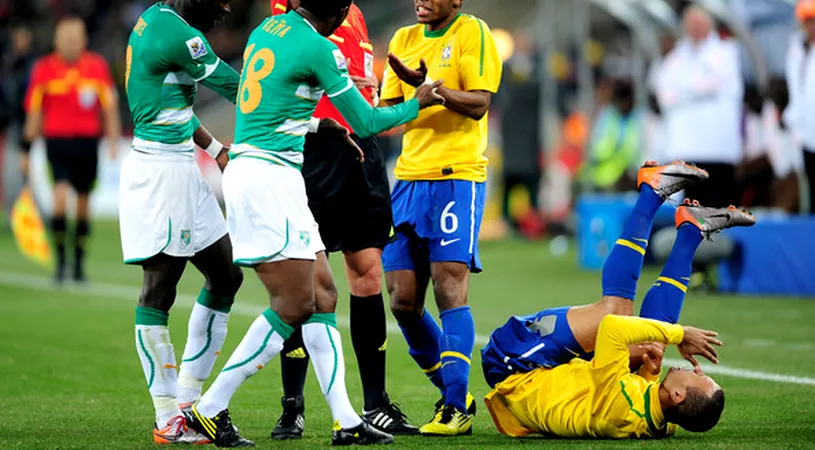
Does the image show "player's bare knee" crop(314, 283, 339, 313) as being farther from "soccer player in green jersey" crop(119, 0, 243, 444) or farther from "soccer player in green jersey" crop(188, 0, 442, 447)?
"soccer player in green jersey" crop(119, 0, 243, 444)

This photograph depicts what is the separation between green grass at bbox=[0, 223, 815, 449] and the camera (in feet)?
20.5

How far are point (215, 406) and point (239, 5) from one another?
27969mm

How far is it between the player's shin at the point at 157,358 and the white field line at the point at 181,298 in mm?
3532

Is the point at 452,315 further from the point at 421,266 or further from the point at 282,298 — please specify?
the point at 282,298

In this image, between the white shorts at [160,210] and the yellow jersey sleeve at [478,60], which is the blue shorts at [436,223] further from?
the white shorts at [160,210]

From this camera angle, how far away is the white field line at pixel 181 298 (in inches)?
321

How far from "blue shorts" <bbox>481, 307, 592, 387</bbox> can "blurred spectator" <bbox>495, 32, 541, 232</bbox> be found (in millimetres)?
14501

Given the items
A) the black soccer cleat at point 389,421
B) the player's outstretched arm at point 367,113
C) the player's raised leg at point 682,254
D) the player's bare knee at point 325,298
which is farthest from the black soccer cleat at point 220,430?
the player's raised leg at point 682,254

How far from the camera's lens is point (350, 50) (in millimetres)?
6688

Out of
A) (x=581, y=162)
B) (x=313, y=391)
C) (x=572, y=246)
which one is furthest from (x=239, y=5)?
(x=313, y=391)

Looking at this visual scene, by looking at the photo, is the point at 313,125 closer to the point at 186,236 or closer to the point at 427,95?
the point at 427,95

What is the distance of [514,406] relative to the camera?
20.6 ft

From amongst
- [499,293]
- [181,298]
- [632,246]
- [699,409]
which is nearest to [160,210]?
[632,246]

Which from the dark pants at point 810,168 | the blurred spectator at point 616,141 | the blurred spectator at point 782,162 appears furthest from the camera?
the blurred spectator at point 616,141
